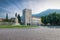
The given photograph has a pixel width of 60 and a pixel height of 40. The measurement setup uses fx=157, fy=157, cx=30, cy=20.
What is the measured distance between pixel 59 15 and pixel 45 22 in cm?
318

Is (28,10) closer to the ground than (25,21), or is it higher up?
higher up

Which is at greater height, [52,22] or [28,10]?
[28,10]

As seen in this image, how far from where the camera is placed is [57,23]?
29469 millimetres

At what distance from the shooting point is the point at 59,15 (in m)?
31.1

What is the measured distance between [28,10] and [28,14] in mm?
1173

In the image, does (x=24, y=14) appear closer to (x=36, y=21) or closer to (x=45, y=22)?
(x=36, y=21)

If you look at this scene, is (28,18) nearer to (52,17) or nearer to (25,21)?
(25,21)

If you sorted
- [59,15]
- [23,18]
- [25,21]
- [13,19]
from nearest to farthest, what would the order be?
[13,19]
[59,15]
[25,21]
[23,18]

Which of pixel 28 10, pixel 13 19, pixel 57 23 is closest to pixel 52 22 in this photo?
pixel 57 23

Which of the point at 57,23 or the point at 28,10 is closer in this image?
the point at 57,23

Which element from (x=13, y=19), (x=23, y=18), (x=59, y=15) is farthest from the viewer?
(x=23, y=18)

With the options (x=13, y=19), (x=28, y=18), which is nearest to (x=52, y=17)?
(x=13, y=19)

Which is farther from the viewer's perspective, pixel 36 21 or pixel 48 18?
pixel 36 21

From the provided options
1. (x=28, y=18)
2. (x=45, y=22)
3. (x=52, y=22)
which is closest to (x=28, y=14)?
(x=28, y=18)
